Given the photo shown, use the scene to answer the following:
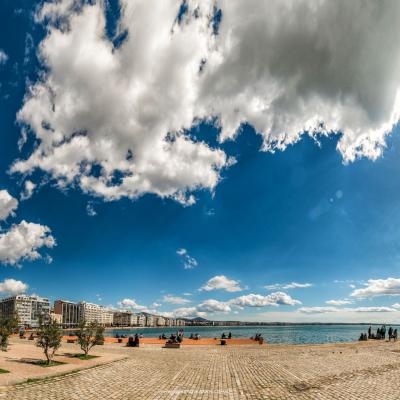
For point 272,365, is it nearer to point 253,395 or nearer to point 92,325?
point 253,395

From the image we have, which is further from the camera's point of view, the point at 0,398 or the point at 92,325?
the point at 92,325

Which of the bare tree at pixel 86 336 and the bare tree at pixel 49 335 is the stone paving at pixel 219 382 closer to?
the bare tree at pixel 86 336

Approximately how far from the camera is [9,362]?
21.4 meters

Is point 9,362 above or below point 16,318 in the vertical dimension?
below

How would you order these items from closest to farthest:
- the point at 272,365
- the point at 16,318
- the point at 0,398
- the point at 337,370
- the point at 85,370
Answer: the point at 0,398, the point at 85,370, the point at 337,370, the point at 272,365, the point at 16,318

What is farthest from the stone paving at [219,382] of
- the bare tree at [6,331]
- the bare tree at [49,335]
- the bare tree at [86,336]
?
the bare tree at [6,331]

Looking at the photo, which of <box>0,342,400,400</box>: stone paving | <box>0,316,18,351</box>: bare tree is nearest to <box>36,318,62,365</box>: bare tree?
<box>0,316,18,351</box>: bare tree

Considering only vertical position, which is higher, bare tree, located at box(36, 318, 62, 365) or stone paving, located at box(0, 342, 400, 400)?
bare tree, located at box(36, 318, 62, 365)

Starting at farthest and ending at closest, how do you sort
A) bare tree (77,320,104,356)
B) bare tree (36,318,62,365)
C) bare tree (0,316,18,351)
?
bare tree (77,320,104,356) < bare tree (0,316,18,351) < bare tree (36,318,62,365)

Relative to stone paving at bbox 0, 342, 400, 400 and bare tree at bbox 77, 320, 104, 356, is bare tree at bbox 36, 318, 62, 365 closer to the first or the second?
stone paving at bbox 0, 342, 400, 400

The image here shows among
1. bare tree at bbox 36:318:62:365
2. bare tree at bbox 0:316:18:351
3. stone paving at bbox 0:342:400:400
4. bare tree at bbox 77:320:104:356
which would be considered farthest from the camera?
bare tree at bbox 77:320:104:356

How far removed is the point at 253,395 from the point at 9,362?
634 inches

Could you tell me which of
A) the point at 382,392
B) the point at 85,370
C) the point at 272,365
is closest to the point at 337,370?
the point at 272,365

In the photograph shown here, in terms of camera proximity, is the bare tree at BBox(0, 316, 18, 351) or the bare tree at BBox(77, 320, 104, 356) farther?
the bare tree at BBox(77, 320, 104, 356)
